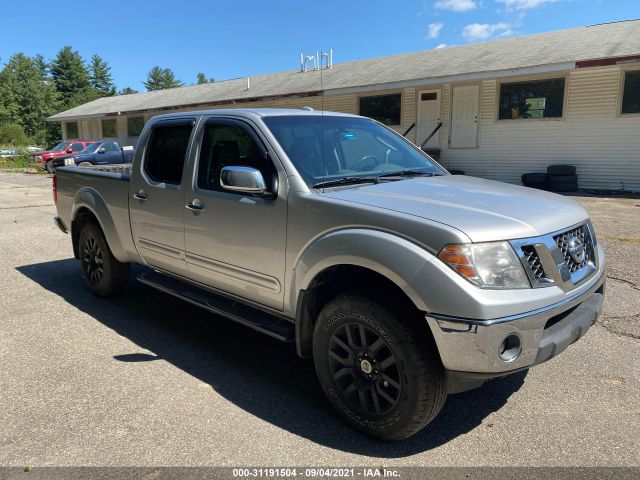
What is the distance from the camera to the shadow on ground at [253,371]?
296 cm

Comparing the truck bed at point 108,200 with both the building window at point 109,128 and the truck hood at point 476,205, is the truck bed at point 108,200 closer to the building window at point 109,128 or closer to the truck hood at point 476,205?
the truck hood at point 476,205

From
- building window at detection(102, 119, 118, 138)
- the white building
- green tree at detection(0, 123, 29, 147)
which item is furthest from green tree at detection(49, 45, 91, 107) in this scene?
the white building

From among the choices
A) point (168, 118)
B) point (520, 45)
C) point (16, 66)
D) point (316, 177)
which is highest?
point (16, 66)

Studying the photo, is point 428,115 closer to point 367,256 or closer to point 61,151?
point 367,256

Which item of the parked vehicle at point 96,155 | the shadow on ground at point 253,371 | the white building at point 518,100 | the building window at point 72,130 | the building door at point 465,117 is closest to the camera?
the shadow on ground at point 253,371

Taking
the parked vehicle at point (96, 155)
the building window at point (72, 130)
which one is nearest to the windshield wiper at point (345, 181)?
the parked vehicle at point (96, 155)

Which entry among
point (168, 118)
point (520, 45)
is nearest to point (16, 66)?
point (520, 45)

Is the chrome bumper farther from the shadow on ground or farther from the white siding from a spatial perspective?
the white siding

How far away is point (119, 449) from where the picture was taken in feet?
9.18

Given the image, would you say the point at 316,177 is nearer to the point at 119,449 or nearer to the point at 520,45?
the point at 119,449

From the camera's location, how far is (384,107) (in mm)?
18219

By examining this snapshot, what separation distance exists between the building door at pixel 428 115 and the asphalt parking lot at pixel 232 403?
1249cm

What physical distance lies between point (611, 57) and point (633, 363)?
1096 centimetres

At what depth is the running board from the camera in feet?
11.0
